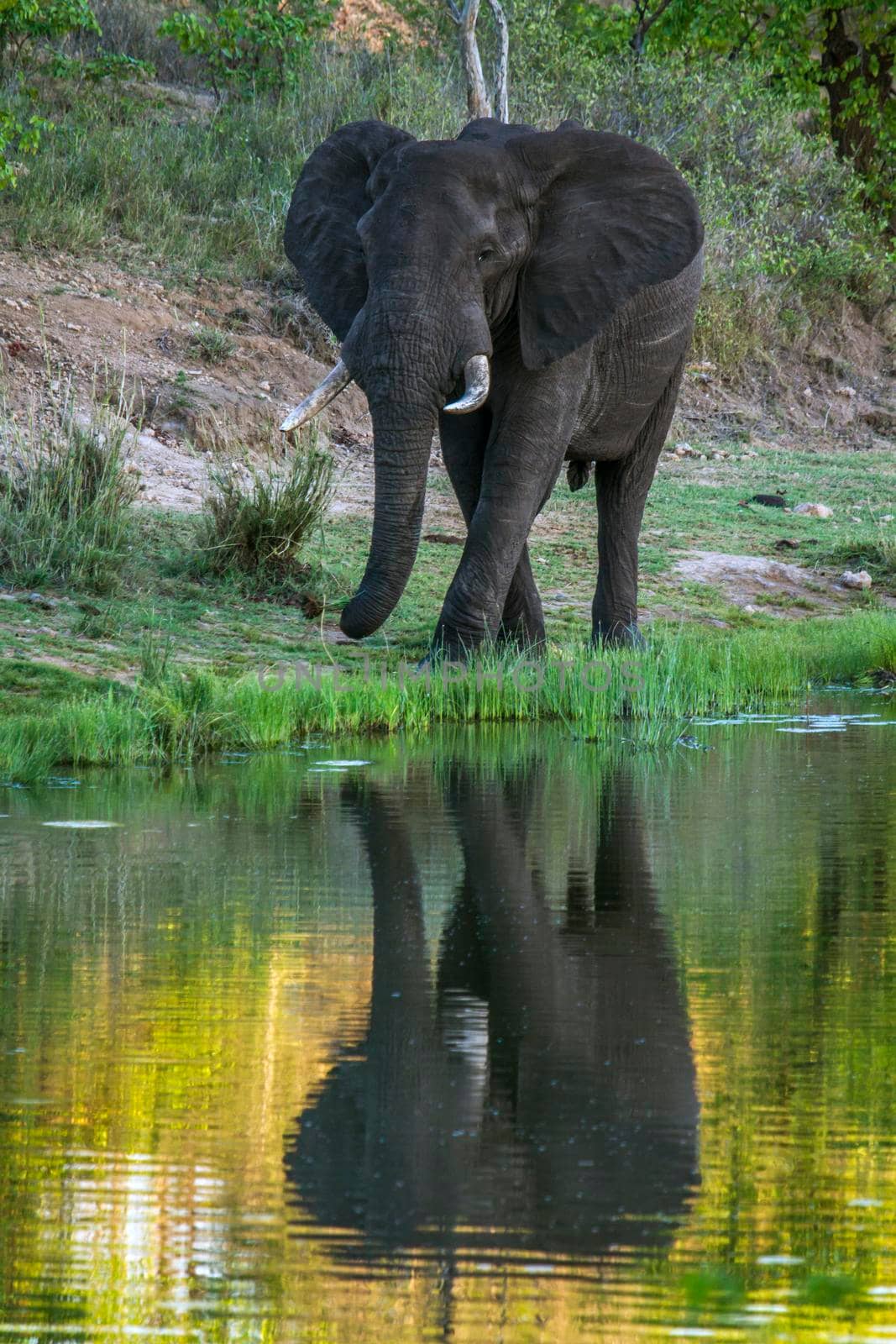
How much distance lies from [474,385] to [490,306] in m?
0.81

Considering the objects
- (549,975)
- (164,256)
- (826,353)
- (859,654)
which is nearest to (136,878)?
(549,975)

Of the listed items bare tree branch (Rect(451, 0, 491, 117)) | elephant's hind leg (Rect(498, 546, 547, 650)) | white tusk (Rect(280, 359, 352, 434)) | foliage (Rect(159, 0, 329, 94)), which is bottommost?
elephant's hind leg (Rect(498, 546, 547, 650))

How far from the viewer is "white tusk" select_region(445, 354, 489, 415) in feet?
31.3

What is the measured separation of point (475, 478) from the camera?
35.9 ft

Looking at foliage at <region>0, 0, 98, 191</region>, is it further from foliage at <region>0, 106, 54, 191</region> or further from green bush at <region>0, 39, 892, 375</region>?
green bush at <region>0, 39, 892, 375</region>

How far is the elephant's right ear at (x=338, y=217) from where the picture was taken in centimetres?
1077

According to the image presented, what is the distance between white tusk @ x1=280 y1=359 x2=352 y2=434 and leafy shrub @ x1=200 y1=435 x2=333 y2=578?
109 inches

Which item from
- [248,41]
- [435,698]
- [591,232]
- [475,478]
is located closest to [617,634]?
[475,478]

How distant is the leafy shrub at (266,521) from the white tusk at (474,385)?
3.67 meters

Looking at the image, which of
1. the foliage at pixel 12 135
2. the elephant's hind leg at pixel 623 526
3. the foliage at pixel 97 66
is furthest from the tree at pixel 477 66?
the elephant's hind leg at pixel 623 526

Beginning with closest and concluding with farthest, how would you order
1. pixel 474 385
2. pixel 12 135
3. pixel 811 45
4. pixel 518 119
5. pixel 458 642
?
pixel 474 385, pixel 458 642, pixel 12 135, pixel 518 119, pixel 811 45

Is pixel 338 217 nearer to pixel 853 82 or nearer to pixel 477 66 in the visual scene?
pixel 477 66

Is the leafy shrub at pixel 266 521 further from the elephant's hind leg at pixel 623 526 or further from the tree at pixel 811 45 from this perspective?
the tree at pixel 811 45

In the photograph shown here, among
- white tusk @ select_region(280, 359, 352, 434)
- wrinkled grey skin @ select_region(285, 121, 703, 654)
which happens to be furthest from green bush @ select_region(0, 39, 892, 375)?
white tusk @ select_region(280, 359, 352, 434)
